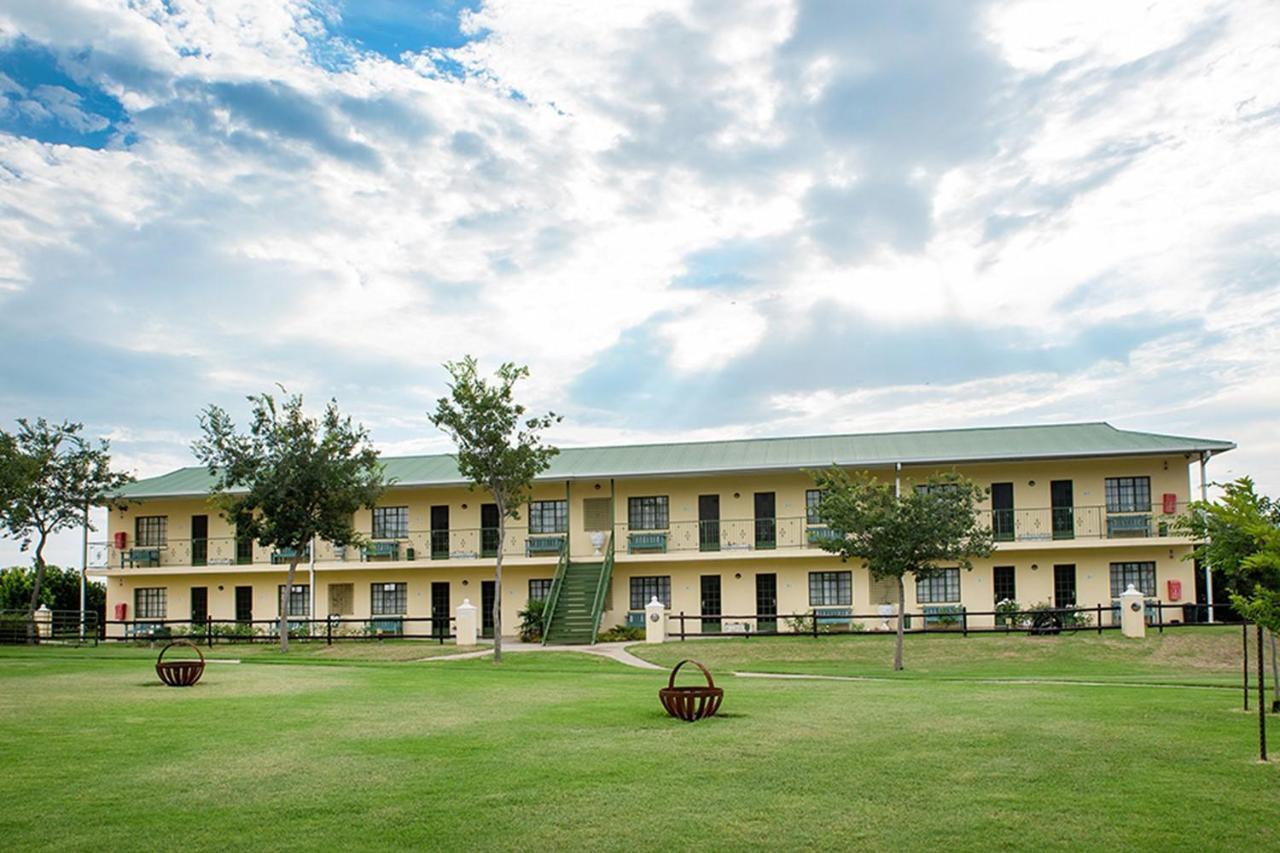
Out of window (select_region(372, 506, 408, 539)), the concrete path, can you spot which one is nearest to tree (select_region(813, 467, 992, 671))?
the concrete path

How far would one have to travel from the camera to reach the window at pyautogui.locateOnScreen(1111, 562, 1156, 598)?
1396 inches

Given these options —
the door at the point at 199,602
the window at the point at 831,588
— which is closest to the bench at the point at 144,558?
the door at the point at 199,602

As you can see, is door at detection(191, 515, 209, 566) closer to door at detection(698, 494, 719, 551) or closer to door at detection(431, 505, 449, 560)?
door at detection(431, 505, 449, 560)

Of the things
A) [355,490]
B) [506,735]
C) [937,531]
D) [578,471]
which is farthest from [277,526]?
[506,735]

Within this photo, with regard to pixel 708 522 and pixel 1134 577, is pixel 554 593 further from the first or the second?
pixel 1134 577

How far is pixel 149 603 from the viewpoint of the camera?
42.8 metres

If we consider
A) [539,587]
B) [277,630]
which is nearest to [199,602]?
[277,630]

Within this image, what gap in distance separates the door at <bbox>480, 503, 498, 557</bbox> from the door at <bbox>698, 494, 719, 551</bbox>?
675cm

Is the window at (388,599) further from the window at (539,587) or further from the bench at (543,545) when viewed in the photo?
the bench at (543,545)

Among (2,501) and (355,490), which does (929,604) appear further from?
(2,501)

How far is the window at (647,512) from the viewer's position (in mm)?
39031

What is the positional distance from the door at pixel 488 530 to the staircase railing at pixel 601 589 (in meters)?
3.93

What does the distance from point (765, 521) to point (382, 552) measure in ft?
42.4

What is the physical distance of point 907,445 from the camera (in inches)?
1532
